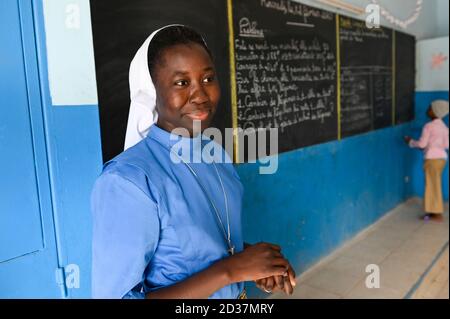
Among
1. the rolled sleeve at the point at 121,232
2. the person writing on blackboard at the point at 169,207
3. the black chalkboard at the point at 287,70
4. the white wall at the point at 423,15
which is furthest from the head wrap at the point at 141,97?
the white wall at the point at 423,15

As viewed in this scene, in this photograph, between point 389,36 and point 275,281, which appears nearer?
Answer: point 275,281

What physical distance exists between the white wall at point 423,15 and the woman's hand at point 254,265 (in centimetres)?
293

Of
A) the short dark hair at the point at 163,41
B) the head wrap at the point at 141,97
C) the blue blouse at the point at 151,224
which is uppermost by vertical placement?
the short dark hair at the point at 163,41

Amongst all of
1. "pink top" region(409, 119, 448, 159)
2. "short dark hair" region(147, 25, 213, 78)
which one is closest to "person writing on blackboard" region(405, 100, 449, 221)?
"pink top" region(409, 119, 448, 159)

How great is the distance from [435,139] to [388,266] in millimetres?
1860

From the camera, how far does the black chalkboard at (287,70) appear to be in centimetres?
223

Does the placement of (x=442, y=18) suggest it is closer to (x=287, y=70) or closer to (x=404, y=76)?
(x=404, y=76)

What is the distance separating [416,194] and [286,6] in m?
3.59

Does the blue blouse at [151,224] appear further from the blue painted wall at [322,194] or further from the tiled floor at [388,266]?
the tiled floor at [388,266]

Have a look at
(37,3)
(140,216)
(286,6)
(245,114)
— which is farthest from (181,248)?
(286,6)

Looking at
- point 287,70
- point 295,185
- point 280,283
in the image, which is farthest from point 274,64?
point 280,283

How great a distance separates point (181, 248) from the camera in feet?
2.78

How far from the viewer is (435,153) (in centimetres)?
421
